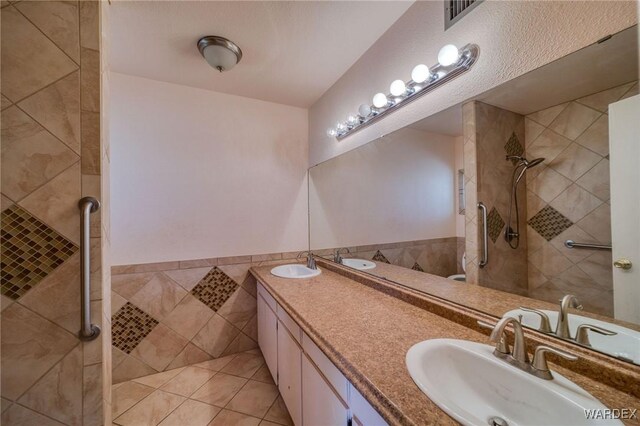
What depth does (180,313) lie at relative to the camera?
2107mm

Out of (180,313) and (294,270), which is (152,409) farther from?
(294,270)

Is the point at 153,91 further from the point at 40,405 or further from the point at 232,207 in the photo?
the point at 40,405

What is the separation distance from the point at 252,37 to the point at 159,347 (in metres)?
2.51

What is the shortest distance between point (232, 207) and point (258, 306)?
3.14 feet

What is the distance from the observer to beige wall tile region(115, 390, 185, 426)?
157 centimetres

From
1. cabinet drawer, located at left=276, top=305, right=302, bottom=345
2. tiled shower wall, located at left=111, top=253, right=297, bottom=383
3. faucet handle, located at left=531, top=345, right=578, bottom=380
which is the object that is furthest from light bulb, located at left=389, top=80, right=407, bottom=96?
tiled shower wall, located at left=111, top=253, right=297, bottom=383

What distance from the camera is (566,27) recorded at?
793 mm

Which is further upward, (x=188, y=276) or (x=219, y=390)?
(x=188, y=276)

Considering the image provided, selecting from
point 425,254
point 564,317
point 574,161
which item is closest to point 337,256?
point 425,254

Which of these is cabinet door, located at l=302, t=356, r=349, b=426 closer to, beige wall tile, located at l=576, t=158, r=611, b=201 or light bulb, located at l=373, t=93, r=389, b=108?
beige wall tile, located at l=576, t=158, r=611, b=201

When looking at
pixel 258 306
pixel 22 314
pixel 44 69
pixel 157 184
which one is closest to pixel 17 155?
pixel 44 69

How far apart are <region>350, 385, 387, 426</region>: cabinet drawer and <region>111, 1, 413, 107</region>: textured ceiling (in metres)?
1.86

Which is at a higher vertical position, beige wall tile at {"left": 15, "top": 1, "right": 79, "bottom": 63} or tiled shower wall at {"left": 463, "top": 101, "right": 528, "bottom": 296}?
beige wall tile at {"left": 15, "top": 1, "right": 79, "bottom": 63}

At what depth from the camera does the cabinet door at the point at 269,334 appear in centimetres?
171
